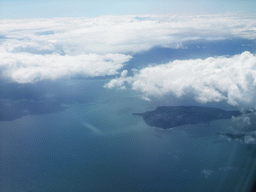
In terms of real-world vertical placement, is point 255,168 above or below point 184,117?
below

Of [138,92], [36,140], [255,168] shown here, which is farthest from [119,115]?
[255,168]

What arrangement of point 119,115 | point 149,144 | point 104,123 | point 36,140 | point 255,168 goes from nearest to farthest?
point 255,168
point 149,144
point 36,140
point 104,123
point 119,115

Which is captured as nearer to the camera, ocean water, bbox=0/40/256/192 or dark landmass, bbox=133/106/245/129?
ocean water, bbox=0/40/256/192

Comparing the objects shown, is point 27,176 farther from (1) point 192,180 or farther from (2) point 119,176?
(1) point 192,180

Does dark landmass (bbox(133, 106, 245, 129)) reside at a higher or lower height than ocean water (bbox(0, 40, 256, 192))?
higher
